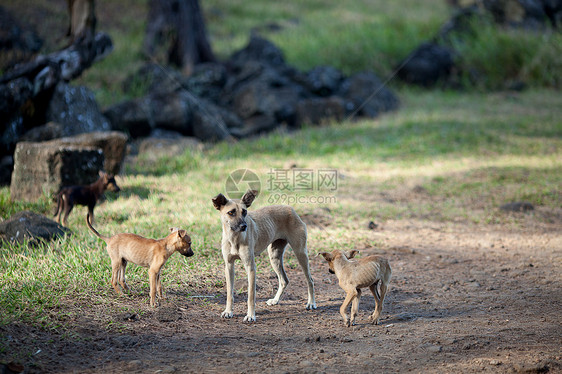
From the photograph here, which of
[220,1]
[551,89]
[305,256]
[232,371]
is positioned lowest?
[232,371]

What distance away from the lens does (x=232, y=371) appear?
415cm

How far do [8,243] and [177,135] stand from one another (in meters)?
7.70

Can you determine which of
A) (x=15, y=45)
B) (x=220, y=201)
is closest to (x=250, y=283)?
(x=220, y=201)

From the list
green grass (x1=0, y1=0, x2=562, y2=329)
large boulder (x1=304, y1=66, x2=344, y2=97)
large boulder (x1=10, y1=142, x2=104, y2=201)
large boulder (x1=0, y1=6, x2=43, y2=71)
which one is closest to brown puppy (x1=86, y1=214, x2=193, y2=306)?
green grass (x1=0, y1=0, x2=562, y2=329)

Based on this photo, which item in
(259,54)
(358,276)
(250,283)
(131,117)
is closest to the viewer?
(358,276)

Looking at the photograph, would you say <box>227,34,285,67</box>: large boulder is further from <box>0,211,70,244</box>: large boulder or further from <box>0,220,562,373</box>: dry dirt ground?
<box>0,220,562,373</box>: dry dirt ground

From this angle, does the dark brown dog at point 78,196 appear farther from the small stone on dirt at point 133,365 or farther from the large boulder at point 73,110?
the large boulder at point 73,110

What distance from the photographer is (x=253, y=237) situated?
5109 mm

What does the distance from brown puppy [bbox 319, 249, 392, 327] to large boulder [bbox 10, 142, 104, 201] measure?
17.8 feet

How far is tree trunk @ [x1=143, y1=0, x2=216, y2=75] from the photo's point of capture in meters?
18.7

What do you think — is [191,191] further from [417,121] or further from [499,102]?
[499,102]

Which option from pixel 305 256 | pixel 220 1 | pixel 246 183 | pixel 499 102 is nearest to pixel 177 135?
pixel 246 183

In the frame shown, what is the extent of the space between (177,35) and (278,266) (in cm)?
1506

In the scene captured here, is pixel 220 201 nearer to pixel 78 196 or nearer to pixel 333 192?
pixel 78 196
